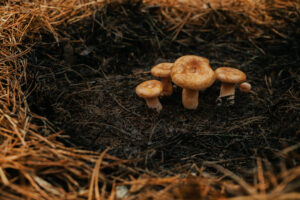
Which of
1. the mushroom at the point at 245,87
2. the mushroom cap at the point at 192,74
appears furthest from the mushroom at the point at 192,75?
the mushroom at the point at 245,87

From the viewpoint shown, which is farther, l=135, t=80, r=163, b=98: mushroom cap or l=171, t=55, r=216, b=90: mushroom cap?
l=135, t=80, r=163, b=98: mushroom cap

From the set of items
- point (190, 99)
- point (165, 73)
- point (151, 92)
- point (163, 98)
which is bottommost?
point (163, 98)

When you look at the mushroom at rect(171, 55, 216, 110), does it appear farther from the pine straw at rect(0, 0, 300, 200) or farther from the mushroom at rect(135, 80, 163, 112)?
the pine straw at rect(0, 0, 300, 200)

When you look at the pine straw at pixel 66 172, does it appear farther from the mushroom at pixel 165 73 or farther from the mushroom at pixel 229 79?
the mushroom at pixel 165 73

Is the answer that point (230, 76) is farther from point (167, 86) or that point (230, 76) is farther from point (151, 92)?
point (151, 92)

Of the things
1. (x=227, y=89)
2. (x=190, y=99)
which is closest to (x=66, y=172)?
(x=190, y=99)

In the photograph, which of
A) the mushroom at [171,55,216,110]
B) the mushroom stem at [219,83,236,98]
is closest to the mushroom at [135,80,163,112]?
the mushroom at [171,55,216,110]

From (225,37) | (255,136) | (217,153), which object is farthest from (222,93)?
(225,37)

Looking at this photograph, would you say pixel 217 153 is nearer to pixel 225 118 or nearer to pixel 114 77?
pixel 225 118
